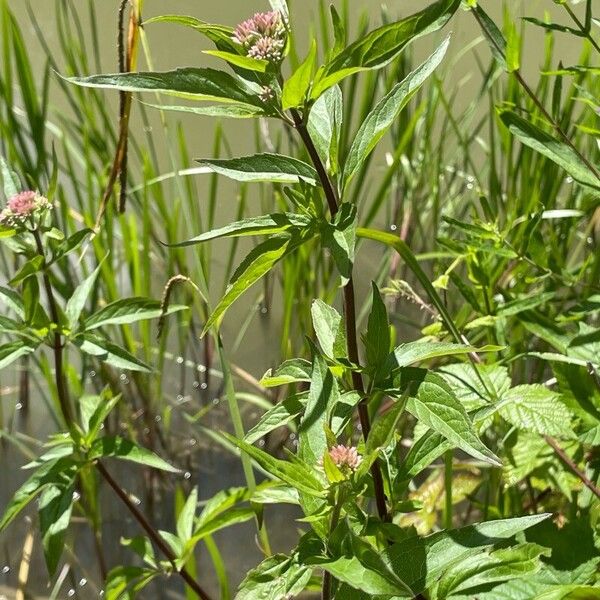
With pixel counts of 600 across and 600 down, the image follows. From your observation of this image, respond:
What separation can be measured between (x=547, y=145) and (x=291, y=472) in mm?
506

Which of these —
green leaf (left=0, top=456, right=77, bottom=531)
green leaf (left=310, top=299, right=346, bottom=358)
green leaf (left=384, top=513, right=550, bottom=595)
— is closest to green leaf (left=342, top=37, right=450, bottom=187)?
green leaf (left=310, top=299, right=346, bottom=358)

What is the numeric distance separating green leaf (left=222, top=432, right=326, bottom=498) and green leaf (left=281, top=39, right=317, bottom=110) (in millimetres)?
223

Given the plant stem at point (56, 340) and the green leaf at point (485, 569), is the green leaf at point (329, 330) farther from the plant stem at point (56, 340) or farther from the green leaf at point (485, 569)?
the plant stem at point (56, 340)

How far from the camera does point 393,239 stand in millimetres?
618

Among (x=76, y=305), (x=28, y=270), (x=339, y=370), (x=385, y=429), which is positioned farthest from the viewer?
(x=76, y=305)

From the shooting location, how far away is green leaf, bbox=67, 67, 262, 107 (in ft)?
1.57

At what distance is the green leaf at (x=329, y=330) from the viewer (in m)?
0.59

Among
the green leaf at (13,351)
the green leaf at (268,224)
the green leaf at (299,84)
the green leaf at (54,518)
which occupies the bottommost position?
the green leaf at (54,518)

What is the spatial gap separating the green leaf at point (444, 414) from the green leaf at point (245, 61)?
24 centimetres

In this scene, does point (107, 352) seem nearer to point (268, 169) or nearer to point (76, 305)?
point (76, 305)

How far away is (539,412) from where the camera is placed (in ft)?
2.71

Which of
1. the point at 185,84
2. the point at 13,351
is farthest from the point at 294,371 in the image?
the point at 13,351

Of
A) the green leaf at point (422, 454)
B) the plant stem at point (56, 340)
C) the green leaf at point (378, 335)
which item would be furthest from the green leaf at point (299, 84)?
the plant stem at point (56, 340)

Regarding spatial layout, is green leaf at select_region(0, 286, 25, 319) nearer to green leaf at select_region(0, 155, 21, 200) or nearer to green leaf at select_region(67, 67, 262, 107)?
green leaf at select_region(0, 155, 21, 200)
